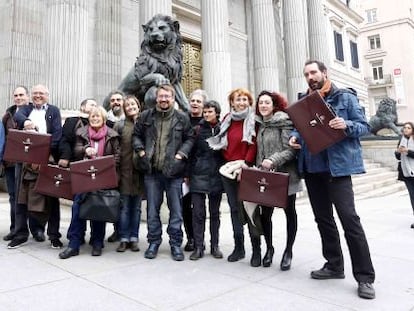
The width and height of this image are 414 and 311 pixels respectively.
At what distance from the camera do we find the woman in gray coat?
3.37 m

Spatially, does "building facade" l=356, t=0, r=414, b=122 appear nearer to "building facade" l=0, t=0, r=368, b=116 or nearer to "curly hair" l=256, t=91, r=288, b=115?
"building facade" l=0, t=0, r=368, b=116

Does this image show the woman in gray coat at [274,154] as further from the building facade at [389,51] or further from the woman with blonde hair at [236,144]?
the building facade at [389,51]

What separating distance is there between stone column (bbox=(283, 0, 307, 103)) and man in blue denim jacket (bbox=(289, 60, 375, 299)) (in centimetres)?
1417

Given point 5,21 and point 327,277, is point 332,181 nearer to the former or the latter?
point 327,277

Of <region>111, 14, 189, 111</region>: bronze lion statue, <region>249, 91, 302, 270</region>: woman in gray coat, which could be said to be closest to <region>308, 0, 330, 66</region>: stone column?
<region>111, 14, 189, 111</region>: bronze lion statue

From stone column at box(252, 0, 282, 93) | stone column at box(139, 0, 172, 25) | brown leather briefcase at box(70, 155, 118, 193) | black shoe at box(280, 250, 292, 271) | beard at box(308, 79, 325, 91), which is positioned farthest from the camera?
stone column at box(252, 0, 282, 93)

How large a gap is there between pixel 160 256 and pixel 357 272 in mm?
2103

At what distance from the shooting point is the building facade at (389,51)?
43688 millimetres

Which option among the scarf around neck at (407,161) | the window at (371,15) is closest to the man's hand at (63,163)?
the scarf around neck at (407,161)

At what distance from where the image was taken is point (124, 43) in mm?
12961

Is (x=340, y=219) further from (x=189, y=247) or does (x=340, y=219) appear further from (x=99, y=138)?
(x=99, y=138)

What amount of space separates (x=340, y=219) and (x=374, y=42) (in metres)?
51.8

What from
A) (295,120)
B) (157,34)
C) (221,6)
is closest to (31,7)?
(221,6)

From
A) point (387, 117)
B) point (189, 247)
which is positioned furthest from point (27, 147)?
point (387, 117)
